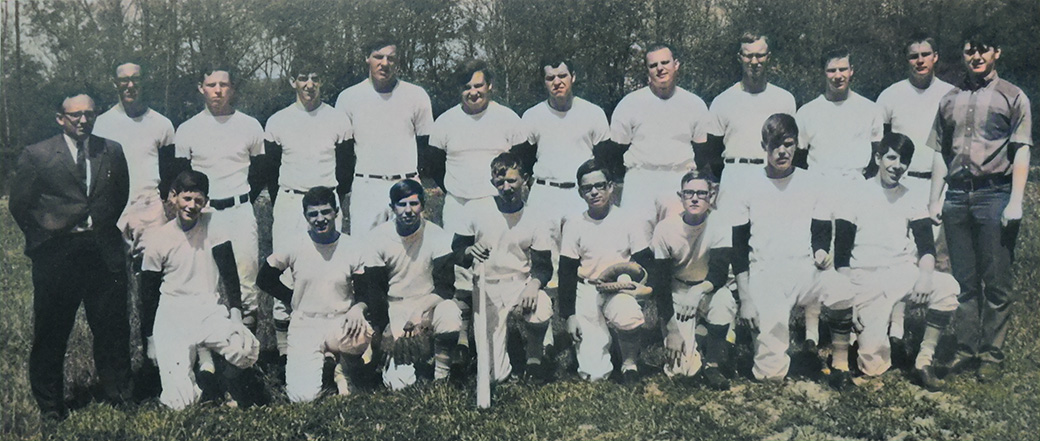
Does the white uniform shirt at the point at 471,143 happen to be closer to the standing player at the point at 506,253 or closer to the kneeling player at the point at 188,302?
the standing player at the point at 506,253

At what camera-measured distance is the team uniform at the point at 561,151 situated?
5.71 meters

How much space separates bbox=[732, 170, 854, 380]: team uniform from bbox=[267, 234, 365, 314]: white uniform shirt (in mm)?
2433

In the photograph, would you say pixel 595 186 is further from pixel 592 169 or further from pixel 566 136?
pixel 566 136

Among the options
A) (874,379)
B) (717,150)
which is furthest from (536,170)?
(874,379)

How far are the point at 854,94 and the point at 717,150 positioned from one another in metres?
0.93

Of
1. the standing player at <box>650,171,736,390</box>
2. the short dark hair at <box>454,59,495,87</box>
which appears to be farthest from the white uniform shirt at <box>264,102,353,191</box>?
the standing player at <box>650,171,736,390</box>

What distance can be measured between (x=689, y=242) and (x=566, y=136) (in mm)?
1027

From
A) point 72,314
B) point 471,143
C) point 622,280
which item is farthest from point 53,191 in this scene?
point 622,280

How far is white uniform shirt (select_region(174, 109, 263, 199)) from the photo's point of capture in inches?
214

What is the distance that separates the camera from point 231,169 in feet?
17.9

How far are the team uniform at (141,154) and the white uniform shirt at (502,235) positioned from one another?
73.0 inches

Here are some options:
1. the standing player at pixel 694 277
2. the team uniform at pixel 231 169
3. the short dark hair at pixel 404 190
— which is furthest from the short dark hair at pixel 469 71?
the standing player at pixel 694 277

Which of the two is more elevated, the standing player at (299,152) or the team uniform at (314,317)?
the standing player at (299,152)

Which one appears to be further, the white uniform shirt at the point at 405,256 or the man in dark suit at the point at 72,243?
the white uniform shirt at the point at 405,256
